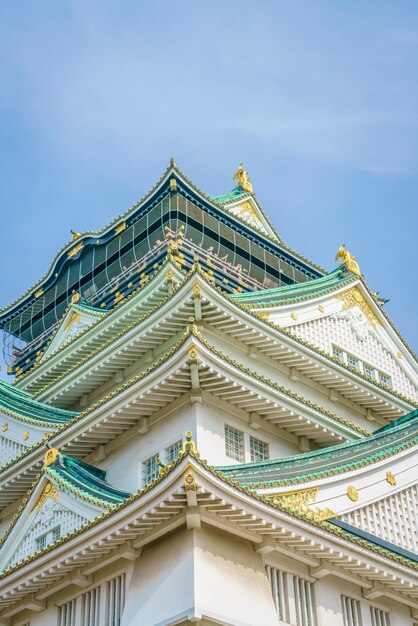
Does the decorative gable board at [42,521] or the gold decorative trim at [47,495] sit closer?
the decorative gable board at [42,521]

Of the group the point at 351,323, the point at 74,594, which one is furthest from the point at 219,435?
the point at 351,323

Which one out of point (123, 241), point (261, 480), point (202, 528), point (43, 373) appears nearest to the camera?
point (202, 528)

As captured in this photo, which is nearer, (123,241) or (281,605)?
(281,605)

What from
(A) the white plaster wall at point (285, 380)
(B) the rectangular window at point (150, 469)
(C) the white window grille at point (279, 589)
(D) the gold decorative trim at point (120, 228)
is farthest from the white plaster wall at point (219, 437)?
(D) the gold decorative trim at point (120, 228)

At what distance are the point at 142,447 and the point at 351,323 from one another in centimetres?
1130

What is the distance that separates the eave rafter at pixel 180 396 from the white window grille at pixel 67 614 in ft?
19.6

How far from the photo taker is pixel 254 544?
21141 mm

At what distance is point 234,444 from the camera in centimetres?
2714

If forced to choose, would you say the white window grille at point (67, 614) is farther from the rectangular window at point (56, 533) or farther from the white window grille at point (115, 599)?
the rectangular window at point (56, 533)

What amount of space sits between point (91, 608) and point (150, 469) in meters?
5.74

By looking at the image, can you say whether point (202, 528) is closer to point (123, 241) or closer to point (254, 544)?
point (254, 544)

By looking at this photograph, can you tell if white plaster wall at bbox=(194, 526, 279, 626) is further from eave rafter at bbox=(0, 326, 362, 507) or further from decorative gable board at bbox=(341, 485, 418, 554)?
eave rafter at bbox=(0, 326, 362, 507)

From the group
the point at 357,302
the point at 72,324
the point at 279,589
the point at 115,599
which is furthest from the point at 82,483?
the point at 357,302

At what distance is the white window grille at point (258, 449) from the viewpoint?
90.2ft
